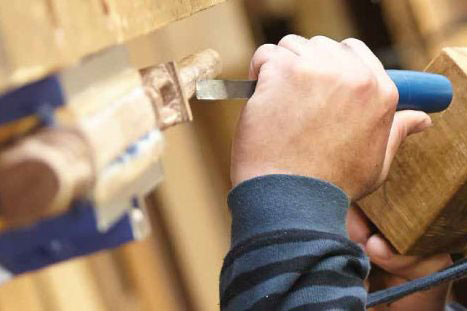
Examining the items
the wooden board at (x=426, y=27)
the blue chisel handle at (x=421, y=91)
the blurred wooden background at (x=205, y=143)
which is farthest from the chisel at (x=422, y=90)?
the wooden board at (x=426, y=27)

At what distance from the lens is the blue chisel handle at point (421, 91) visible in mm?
597

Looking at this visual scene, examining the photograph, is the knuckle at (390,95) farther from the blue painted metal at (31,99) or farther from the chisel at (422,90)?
the blue painted metal at (31,99)

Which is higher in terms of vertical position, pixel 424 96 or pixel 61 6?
pixel 61 6

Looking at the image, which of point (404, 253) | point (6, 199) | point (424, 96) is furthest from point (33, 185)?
point (404, 253)

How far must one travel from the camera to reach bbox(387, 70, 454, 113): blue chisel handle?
60cm

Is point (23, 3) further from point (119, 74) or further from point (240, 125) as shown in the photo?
point (240, 125)

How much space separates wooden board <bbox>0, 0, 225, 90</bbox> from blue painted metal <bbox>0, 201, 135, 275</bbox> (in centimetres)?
6

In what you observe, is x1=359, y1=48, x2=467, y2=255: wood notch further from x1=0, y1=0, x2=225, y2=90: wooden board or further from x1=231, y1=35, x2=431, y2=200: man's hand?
x1=0, y1=0, x2=225, y2=90: wooden board

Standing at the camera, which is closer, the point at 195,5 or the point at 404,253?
the point at 195,5

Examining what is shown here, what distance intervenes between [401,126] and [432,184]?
0.31 feet

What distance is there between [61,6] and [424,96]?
340mm

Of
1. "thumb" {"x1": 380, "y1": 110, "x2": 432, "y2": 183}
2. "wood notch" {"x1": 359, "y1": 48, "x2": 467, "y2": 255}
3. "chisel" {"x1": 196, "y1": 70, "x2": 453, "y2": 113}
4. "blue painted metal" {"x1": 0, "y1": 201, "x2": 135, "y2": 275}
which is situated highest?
"blue painted metal" {"x1": 0, "y1": 201, "x2": 135, "y2": 275}

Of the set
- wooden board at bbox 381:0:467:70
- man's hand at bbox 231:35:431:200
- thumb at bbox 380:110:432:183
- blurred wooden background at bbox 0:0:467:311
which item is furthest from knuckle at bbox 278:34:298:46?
wooden board at bbox 381:0:467:70

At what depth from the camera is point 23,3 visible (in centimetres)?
34
